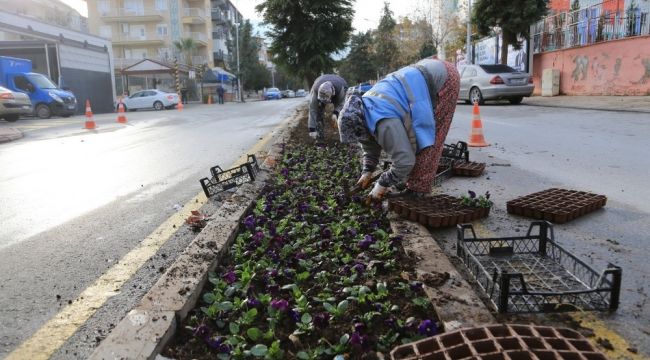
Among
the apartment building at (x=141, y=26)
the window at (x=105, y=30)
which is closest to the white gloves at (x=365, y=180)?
the apartment building at (x=141, y=26)

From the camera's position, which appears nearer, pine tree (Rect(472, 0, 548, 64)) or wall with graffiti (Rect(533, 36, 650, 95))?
wall with graffiti (Rect(533, 36, 650, 95))

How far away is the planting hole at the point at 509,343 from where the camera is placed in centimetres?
175

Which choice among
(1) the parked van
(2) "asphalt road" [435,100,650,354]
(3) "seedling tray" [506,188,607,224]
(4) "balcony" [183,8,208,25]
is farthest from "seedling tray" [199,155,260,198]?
(4) "balcony" [183,8,208,25]

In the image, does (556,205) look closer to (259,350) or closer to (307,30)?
(259,350)

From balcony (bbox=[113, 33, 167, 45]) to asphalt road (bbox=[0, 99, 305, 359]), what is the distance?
51.0 m

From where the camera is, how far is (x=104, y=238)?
3.81 meters

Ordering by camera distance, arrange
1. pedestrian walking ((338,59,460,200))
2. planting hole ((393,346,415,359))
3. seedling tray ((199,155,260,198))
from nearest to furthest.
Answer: planting hole ((393,346,415,359)) → pedestrian walking ((338,59,460,200)) → seedling tray ((199,155,260,198))

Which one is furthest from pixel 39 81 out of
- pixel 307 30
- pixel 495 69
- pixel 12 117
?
pixel 495 69

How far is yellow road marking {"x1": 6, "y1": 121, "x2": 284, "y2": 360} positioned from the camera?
216 centimetres

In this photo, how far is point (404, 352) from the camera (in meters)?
1.85

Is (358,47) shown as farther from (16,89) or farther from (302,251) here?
(302,251)

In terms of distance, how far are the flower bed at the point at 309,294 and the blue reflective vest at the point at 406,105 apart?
2.24 ft

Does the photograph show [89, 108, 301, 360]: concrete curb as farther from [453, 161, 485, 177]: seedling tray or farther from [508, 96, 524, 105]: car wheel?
[508, 96, 524, 105]: car wheel

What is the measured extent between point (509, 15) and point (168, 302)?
23.3 m
